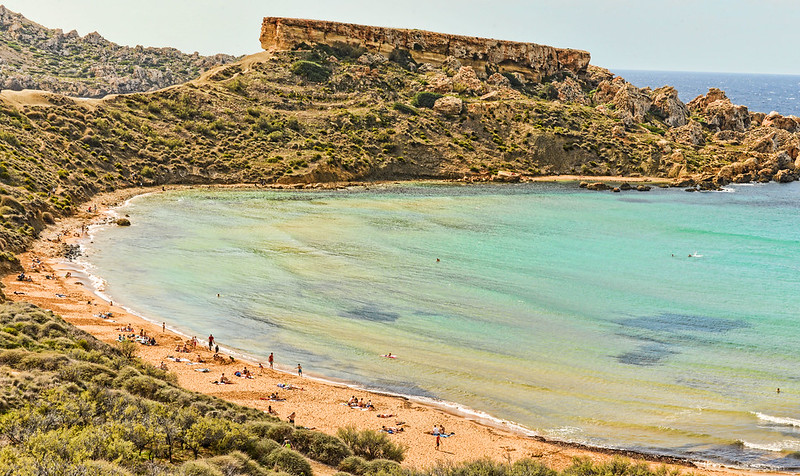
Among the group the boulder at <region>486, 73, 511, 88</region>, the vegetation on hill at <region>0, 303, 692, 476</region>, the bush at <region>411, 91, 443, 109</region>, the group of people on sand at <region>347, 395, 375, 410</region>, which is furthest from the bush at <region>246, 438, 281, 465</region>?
the boulder at <region>486, 73, 511, 88</region>

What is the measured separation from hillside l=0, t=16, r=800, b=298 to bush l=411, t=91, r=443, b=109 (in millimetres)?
200

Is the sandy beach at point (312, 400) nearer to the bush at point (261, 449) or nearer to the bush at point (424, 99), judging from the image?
the bush at point (261, 449)

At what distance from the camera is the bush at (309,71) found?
110 meters

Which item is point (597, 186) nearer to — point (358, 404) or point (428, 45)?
point (428, 45)

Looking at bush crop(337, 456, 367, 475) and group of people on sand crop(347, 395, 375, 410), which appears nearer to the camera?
bush crop(337, 456, 367, 475)

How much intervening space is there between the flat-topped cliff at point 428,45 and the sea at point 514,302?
51608 mm

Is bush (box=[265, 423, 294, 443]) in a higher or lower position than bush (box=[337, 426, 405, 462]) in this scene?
higher

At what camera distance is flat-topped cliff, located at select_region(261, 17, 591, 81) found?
12038 cm

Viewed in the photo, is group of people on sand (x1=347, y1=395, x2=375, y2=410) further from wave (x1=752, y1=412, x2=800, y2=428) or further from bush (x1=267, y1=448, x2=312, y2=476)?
wave (x1=752, y1=412, x2=800, y2=428)

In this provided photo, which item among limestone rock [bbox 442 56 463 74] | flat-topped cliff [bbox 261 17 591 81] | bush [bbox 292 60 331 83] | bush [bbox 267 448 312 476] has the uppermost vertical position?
flat-topped cliff [bbox 261 17 591 81]

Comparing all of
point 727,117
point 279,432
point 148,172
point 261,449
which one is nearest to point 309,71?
point 148,172

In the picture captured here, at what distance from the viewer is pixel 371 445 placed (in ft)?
79.1

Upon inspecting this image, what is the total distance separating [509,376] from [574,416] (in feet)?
15.2

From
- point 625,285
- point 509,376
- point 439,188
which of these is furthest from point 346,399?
point 439,188
